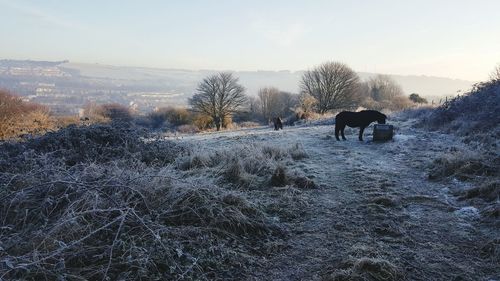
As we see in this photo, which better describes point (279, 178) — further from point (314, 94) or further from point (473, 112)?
point (314, 94)

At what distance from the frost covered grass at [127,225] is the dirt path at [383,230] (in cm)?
34

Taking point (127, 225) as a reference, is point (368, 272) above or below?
below

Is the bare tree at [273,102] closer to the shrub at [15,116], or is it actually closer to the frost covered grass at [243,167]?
the shrub at [15,116]

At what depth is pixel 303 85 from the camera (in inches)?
2231

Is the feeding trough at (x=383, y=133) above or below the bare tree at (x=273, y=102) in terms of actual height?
above

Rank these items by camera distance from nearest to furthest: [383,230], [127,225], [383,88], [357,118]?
1. [127,225]
2. [383,230]
3. [357,118]
4. [383,88]

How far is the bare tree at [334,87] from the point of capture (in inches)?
2030

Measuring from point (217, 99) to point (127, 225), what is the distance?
4964cm

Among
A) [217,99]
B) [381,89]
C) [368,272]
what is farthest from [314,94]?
[368,272]

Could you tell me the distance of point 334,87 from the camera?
2046 inches

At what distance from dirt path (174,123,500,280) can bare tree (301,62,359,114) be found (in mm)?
44480

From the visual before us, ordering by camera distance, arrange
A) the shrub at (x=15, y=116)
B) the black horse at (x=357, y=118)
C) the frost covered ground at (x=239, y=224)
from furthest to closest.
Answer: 1. the shrub at (x=15, y=116)
2. the black horse at (x=357, y=118)
3. the frost covered ground at (x=239, y=224)

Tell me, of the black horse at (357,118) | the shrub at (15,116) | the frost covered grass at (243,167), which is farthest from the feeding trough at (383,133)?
the shrub at (15,116)

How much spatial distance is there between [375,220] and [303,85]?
174 ft
